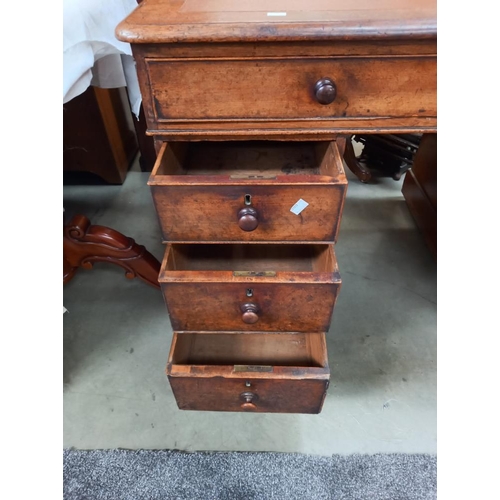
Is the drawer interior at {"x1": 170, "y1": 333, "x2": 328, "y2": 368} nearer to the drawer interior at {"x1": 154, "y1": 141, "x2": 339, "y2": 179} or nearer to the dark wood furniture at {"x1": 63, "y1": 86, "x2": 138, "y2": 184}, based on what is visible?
the drawer interior at {"x1": 154, "y1": 141, "x2": 339, "y2": 179}

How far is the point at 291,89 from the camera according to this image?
0.55 metres

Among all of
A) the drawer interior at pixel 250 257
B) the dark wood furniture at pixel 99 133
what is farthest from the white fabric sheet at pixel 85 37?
the dark wood furniture at pixel 99 133

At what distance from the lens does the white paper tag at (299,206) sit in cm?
60

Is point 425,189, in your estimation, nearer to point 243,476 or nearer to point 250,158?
point 250,158

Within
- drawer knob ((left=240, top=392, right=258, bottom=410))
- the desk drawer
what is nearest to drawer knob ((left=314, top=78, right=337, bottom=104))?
the desk drawer

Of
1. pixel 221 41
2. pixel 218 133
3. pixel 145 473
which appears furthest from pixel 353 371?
pixel 221 41

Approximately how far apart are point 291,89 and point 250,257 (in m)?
0.40

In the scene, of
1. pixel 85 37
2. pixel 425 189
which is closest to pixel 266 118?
pixel 85 37

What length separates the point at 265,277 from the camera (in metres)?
0.66

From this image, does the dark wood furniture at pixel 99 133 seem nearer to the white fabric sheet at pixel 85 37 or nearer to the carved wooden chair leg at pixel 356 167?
the white fabric sheet at pixel 85 37

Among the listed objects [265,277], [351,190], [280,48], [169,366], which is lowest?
[351,190]

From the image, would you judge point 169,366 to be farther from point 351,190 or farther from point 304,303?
point 351,190

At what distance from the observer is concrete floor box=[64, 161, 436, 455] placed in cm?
87

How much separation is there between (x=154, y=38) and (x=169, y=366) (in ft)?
1.81
